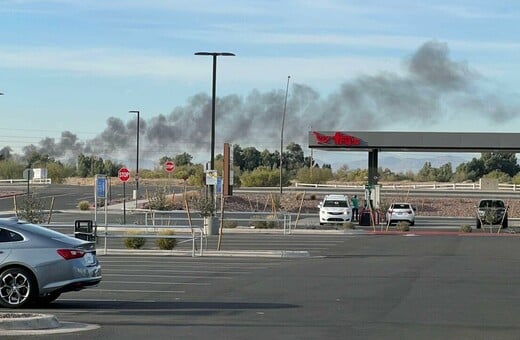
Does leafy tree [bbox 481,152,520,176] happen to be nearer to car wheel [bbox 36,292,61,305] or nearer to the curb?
car wheel [bbox 36,292,61,305]

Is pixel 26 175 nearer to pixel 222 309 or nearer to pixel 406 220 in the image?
pixel 406 220

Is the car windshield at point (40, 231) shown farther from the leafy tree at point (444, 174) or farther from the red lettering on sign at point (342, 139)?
the leafy tree at point (444, 174)

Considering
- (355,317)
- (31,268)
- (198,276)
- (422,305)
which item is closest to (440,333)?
(355,317)

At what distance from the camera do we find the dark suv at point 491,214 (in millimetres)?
52000

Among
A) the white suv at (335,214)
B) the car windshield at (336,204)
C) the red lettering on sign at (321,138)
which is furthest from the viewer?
the red lettering on sign at (321,138)

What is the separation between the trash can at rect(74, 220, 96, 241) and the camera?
28047 mm

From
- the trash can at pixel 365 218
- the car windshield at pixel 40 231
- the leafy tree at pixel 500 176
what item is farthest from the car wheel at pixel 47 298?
the leafy tree at pixel 500 176

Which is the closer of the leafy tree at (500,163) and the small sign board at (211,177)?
the small sign board at (211,177)

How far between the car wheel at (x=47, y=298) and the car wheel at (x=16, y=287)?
0.29 m

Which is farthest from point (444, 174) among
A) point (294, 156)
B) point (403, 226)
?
point (403, 226)

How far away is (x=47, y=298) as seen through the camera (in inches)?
682

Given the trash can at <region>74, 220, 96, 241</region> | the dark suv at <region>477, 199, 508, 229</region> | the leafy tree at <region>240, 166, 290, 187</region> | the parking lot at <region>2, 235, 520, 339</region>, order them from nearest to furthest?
the parking lot at <region>2, 235, 520, 339</region> → the trash can at <region>74, 220, 96, 241</region> → the dark suv at <region>477, 199, 508, 229</region> → the leafy tree at <region>240, 166, 290, 187</region>

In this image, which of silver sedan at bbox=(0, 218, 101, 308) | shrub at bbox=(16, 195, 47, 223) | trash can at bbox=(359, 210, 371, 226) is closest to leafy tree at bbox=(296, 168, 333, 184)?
trash can at bbox=(359, 210, 371, 226)

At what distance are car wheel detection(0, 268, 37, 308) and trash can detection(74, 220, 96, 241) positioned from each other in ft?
37.3
